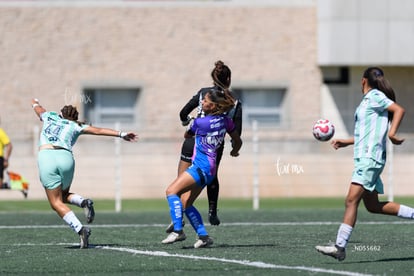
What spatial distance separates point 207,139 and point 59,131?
74.0 inches

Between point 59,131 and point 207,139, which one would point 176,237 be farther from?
point 59,131

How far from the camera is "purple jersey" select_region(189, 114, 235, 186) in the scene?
12812 mm

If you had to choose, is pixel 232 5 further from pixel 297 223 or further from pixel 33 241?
Answer: pixel 33 241

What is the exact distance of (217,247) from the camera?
13.4m

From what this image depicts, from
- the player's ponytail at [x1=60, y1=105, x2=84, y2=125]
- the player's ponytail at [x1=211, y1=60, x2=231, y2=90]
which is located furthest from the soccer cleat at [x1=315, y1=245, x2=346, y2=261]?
the player's ponytail at [x1=60, y1=105, x2=84, y2=125]

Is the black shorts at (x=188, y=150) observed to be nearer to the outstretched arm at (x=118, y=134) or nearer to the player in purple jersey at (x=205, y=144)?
the outstretched arm at (x=118, y=134)

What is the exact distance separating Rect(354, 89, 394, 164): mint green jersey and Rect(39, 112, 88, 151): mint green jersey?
3663 millimetres

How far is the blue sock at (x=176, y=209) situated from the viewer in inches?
507

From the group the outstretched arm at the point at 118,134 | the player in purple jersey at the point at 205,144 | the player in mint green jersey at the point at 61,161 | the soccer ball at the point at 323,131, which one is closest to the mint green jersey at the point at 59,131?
the player in mint green jersey at the point at 61,161

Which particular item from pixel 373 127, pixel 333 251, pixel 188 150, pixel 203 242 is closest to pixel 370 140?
pixel 373 127

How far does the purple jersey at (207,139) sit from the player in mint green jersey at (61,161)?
109 centimetres

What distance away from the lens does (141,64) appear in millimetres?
34406

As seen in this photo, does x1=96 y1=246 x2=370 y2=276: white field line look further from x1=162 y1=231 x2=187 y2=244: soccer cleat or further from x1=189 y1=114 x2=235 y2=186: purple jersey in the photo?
x1=189 y1=114 x2=235 y2=186: purple jersey

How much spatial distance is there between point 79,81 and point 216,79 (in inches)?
825
